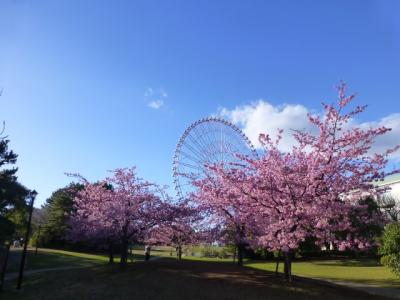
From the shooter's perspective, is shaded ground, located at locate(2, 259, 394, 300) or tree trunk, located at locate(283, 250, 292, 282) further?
tree trunk, located at locate(283, 250, 292, 282)

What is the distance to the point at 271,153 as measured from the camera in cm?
2084

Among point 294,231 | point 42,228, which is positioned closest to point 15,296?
point 294,231

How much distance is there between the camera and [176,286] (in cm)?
1998

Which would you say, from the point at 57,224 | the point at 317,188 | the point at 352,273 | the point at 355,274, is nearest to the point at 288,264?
the point at 317,188

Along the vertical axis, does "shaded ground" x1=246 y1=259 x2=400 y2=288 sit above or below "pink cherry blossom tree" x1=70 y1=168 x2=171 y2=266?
below

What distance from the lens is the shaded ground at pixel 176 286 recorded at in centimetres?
1867

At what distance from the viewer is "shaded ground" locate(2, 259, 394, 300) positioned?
61.2 ft

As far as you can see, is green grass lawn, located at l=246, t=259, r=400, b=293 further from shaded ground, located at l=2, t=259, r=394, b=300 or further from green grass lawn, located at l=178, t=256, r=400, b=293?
shaded ground, located at l=2, t=259, r=394, b=300

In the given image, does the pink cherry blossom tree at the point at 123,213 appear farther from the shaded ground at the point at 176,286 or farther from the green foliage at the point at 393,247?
the green foliage at the point at 393,247

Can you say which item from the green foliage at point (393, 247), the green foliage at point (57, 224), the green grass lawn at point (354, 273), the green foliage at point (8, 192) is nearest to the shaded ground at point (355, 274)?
the green grass lawn at point (354, 273)

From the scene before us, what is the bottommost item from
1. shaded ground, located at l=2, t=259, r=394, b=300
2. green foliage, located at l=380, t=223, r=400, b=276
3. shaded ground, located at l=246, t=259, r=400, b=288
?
shaded ground, located at l=2, t=259, r=394, b=300

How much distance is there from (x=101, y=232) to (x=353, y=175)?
17.2 m

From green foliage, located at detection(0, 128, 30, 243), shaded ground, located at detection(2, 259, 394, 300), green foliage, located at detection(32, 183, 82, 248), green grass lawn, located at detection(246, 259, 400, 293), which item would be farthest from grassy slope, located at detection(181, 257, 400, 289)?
green foliage, located at detection(32, 183, 82, 248)

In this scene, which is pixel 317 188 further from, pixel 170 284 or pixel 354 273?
pixel 354 273
